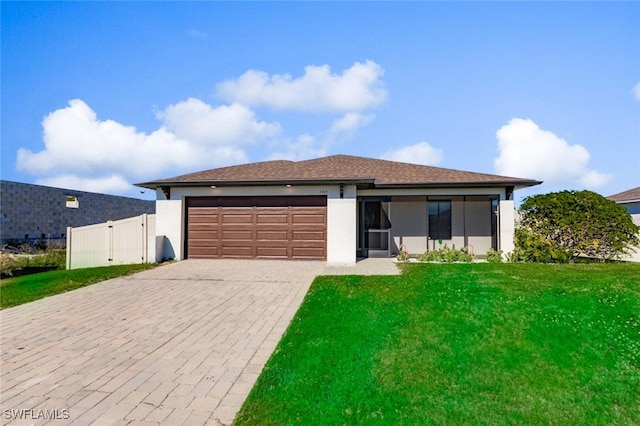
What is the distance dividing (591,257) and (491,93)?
811 centimetres

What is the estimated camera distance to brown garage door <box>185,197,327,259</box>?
13.0m

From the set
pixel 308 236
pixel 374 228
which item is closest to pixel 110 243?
pixel 308 236

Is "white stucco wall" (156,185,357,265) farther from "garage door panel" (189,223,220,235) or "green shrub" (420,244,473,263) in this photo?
"green shrub" (420,244,473,263)

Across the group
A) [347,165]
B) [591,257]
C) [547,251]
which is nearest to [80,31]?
[347,165]

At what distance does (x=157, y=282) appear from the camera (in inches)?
373

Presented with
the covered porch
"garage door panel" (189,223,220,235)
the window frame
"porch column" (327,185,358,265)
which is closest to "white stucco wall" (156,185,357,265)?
"porch column" (327,185,358,265)

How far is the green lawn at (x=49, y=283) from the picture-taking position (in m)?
8.03

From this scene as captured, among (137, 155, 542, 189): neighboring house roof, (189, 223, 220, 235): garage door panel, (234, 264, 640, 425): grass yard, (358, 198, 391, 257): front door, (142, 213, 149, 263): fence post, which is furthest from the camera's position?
(358, 198, 391, 257): front door

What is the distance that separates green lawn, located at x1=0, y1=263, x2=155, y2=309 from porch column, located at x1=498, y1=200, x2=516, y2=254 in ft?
42.8

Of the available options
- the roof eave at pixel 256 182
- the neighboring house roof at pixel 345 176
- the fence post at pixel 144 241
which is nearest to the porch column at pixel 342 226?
the roof eave at pixel 256 182

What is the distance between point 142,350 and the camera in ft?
15.4

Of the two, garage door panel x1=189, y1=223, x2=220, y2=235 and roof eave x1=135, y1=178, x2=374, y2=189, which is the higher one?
roof eave x1=135, y1=178, x2=374, y2=189

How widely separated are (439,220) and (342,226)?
5.81 metres

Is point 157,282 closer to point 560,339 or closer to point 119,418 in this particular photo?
point 119,418
